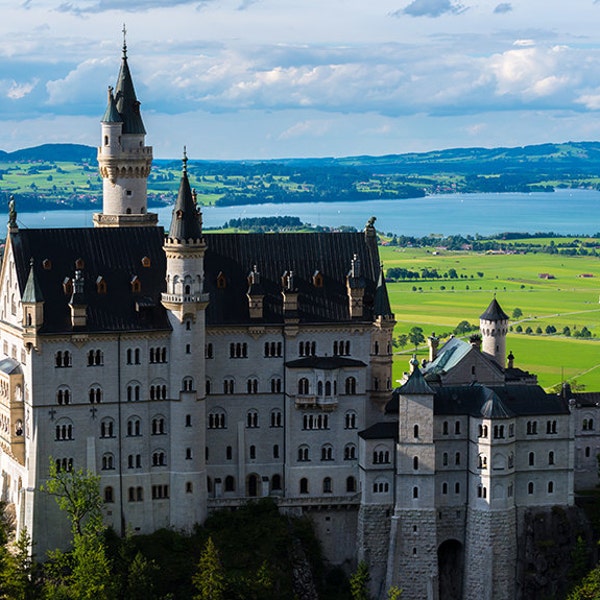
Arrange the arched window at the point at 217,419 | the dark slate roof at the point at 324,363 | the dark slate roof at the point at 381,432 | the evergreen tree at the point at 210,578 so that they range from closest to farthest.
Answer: the evergreen tree at the point at 210,578 < the dark slate roof at the point at 381,432 < the dark slate roof at the point at 324,363 < the arched window at the point at 217,419

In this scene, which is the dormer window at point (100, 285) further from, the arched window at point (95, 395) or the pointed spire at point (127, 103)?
the pointed spire at point (127, 103)

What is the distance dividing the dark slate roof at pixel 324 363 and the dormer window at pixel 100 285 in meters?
14.3

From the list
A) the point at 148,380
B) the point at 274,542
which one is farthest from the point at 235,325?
the point at 274,542

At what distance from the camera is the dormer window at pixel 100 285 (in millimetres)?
111625

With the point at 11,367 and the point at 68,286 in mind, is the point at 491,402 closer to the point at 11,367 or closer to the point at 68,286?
the point at 68,286

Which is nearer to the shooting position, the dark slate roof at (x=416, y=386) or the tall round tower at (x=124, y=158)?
the dark slate roof at (x=416, y=386)

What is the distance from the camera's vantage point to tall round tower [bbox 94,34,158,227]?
12462 cm

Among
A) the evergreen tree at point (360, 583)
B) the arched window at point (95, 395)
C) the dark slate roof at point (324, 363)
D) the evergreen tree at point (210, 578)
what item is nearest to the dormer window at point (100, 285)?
the arched window at point (95, 395)

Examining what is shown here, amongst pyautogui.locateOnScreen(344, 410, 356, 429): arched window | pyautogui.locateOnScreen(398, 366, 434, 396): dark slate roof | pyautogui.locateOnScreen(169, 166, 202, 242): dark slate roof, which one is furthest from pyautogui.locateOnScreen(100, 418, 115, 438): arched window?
pyautogui.locateOnScreen(398, 366, 434, 396): dark slate roof

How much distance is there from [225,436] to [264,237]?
1487 centimetres

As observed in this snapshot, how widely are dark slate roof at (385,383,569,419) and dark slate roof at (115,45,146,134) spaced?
29596 millimetres

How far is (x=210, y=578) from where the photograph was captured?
106 metres

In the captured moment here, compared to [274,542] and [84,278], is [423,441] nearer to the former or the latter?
[274,542]

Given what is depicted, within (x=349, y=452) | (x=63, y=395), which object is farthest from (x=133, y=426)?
(x=349, y=452)
